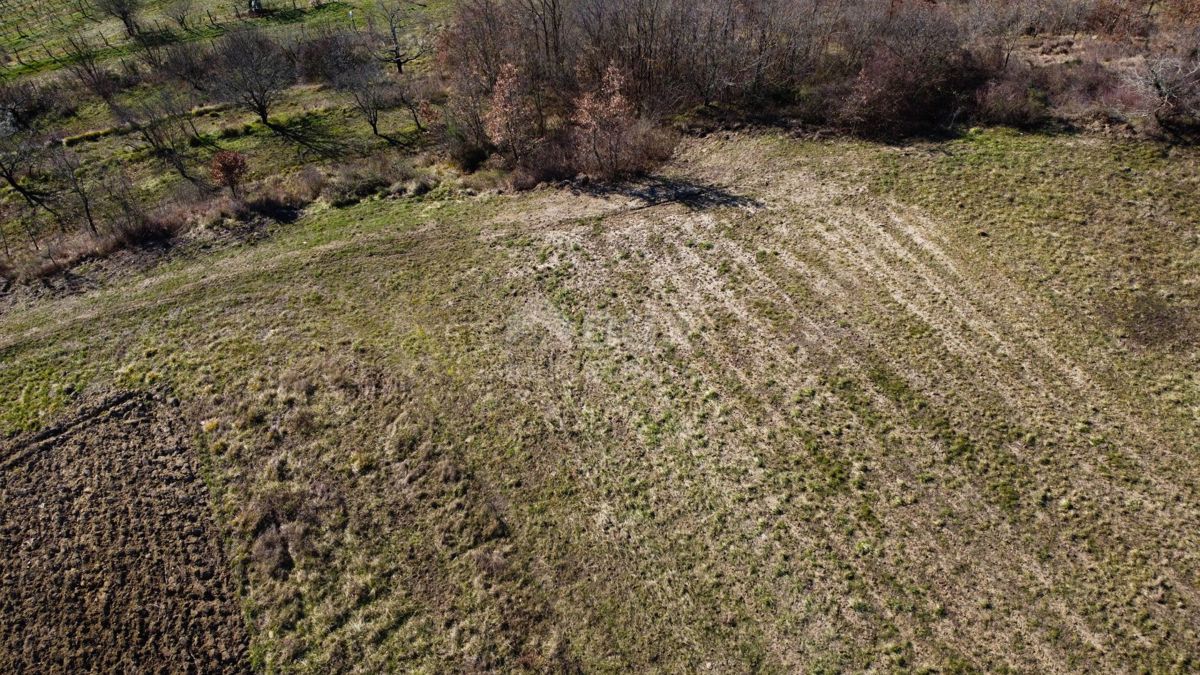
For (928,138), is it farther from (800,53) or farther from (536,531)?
(536,531)

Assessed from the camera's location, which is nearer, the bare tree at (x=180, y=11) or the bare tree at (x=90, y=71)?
the bare tree at (x=90, y=71)

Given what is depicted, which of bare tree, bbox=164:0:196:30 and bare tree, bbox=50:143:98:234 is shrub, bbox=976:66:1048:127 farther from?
bare tree, bbox=164:0:196:30

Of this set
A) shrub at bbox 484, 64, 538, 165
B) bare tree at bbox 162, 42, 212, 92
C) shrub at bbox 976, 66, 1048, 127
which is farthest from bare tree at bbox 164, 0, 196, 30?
shrub at bbox 976, 66, 1048, 127

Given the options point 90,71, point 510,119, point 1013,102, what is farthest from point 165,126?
point 1013,102

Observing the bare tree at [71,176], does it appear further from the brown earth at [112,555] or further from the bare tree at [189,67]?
the brown earth at [112,555]

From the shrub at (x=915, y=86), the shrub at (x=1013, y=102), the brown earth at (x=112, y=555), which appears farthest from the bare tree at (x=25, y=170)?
the shrub at (x=1013, y=102)

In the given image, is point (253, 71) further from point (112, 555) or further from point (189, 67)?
point (112, 555)
